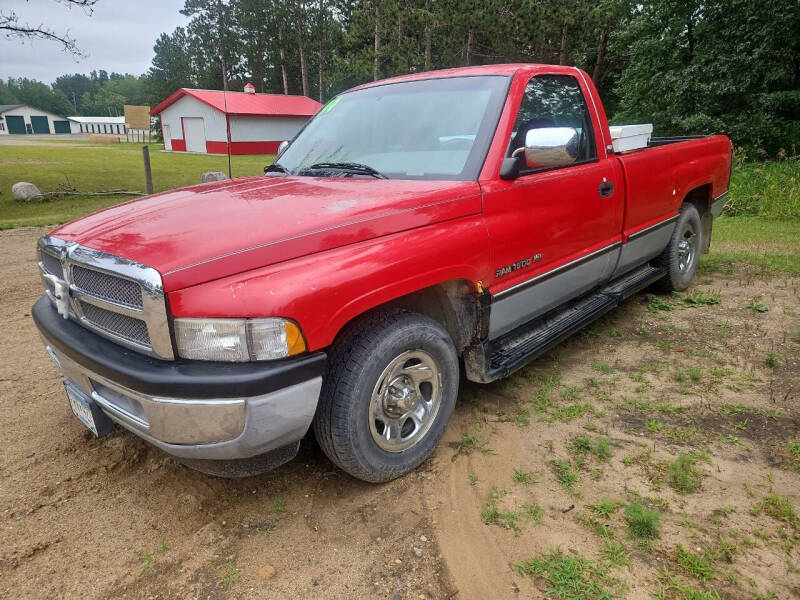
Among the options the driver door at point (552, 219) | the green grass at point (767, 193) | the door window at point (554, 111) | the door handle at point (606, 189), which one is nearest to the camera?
the driver door at point (552, 219)

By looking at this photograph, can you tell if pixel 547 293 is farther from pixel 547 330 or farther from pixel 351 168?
pixel 351 168

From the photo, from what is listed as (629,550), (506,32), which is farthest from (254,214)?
(506,32)

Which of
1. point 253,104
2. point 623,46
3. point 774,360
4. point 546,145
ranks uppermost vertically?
point 623,46

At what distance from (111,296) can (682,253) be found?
197 inches

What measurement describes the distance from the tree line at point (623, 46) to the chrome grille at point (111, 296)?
16.9 metres

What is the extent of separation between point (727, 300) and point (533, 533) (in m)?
4.03

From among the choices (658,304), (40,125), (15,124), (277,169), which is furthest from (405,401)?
(40,125)

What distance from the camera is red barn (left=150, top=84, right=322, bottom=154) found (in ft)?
119

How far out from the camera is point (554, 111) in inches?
143

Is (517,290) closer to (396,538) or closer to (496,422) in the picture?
(496,422)

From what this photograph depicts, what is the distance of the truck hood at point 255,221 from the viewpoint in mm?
2133

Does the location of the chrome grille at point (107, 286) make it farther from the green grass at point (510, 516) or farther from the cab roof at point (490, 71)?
the cab roof at point (490, 71)

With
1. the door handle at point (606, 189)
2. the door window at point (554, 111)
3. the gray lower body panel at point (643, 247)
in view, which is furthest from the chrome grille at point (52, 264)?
the gray lower body panel at point (643, 247)

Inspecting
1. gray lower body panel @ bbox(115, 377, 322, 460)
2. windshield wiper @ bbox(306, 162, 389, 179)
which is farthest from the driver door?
gray lower body panel @ bbox(115, 377, 322, 460)
